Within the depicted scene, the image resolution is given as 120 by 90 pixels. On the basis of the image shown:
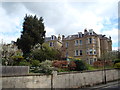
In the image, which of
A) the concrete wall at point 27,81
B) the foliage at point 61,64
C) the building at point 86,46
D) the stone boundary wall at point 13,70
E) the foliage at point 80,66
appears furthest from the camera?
the building at point 86,46

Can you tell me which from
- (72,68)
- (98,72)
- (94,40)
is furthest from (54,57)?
(94,40)

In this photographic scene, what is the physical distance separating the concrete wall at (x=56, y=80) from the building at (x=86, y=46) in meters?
16.7

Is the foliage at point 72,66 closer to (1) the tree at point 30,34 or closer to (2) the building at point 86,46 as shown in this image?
(1) the tree at point 30,34

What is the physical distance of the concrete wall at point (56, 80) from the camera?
9.88 meters

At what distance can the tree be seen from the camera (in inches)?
875

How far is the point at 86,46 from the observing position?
35.7 metres

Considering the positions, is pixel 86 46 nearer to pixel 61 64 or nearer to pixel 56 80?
pixel 61 64

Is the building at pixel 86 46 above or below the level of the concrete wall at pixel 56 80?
above

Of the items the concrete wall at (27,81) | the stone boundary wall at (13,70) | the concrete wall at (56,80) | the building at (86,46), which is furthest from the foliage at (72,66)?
the building at (86,46)

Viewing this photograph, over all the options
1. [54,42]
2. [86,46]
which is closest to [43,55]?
[86,46]

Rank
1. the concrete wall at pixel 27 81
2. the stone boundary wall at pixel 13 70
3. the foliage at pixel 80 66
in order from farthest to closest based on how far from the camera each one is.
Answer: the foliage at pixel 80 66, the stone boundary wall at pixel 13 70, the concrete wall at pixel 27 81

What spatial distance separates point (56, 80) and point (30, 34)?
12815mm

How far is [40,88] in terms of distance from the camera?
1127 cm

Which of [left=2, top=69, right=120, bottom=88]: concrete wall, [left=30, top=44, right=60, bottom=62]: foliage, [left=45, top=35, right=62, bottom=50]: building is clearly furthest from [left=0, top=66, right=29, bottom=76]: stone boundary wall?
[left=45, top=35, right=62, bottom=50]: building
